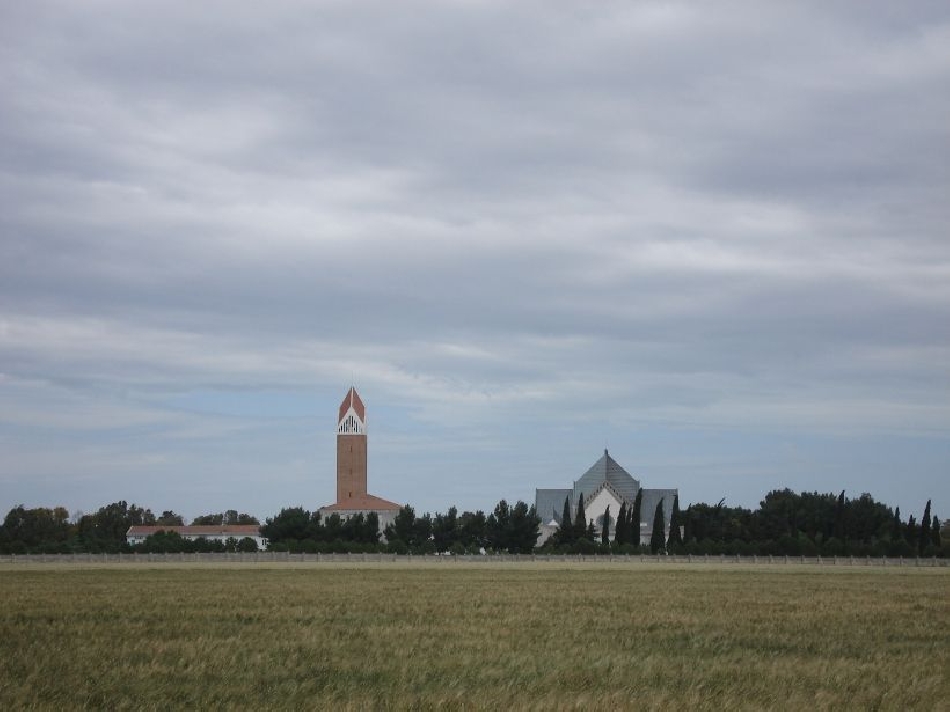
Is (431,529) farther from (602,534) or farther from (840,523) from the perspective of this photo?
(840,523)

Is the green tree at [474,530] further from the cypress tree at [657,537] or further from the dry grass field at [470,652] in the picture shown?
the dry grass field at [470,652]

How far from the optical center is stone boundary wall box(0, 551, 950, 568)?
11847 centimetres

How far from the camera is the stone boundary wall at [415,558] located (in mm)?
118469

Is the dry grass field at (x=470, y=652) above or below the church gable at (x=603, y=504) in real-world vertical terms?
below

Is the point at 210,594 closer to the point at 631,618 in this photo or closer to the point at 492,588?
the point at 492,588

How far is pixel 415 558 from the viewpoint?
444 ft

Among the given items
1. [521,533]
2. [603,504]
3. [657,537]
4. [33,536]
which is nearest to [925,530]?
[657,537]

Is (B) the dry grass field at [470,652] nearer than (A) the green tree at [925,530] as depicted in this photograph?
Yes

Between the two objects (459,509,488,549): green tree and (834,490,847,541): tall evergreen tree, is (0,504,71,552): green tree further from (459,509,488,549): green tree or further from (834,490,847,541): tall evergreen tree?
(834,490,847,541): tall evergreen tree

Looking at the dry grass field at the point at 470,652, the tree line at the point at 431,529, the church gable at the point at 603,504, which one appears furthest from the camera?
the church gable at the point at 603,504

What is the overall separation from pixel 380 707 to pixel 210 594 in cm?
3060

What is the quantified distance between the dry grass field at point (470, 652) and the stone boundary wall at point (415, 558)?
261ft

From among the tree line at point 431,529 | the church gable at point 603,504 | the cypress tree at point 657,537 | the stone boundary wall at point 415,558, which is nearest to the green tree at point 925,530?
the stone boundary wall at point 415,558

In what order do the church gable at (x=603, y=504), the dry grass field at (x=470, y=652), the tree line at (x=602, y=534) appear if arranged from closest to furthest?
the dry grass field at (x=470, y=652), the tree line at (x=602, y=534), the church gable at (x=603, y=504)
